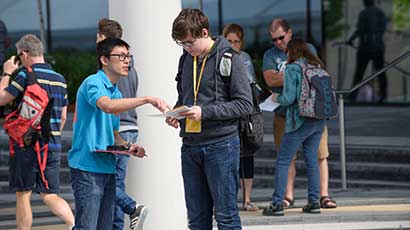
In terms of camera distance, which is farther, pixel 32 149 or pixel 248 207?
pixel 248 207

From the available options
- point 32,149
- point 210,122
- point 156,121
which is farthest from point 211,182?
point 32,149

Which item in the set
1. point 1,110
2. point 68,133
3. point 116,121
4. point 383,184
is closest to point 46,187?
point 1,110

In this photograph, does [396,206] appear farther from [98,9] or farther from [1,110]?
[98,9]

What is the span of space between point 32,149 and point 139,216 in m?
1.35

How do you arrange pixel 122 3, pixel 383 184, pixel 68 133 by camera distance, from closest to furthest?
pixel 122 3 < pixel 383 184 < pixel 68 133

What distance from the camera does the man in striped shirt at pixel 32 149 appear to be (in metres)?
10.0

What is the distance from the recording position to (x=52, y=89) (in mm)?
10086

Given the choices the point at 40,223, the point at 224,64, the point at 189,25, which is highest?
the point at 189,25

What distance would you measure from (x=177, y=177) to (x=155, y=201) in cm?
26

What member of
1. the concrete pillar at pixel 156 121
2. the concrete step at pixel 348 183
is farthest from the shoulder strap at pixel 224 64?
the concrete step at pixel 348 183

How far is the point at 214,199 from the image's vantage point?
8047 mm

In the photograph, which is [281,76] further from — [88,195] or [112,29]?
[88,195]

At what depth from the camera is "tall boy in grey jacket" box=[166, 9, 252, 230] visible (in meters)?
7.95

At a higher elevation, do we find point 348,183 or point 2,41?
point 2,41
